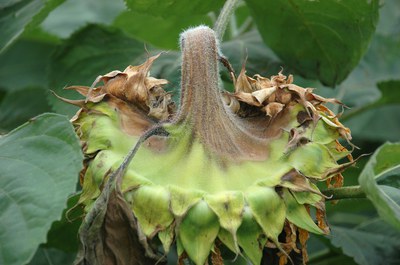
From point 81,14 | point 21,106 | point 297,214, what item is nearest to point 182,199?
point 297,214

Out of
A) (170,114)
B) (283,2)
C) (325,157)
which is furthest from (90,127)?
(283,2)

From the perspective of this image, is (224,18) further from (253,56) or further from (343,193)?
A: (343,193)

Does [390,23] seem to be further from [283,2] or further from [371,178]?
[371,178]

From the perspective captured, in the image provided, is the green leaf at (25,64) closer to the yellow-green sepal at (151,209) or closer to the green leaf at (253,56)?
the green leaf at (253,56)

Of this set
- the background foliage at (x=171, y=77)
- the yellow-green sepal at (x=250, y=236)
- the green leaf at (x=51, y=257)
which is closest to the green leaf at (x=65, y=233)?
the background foliage at (x=171, y=77)

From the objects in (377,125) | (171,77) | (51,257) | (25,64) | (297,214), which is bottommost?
(377,125)
